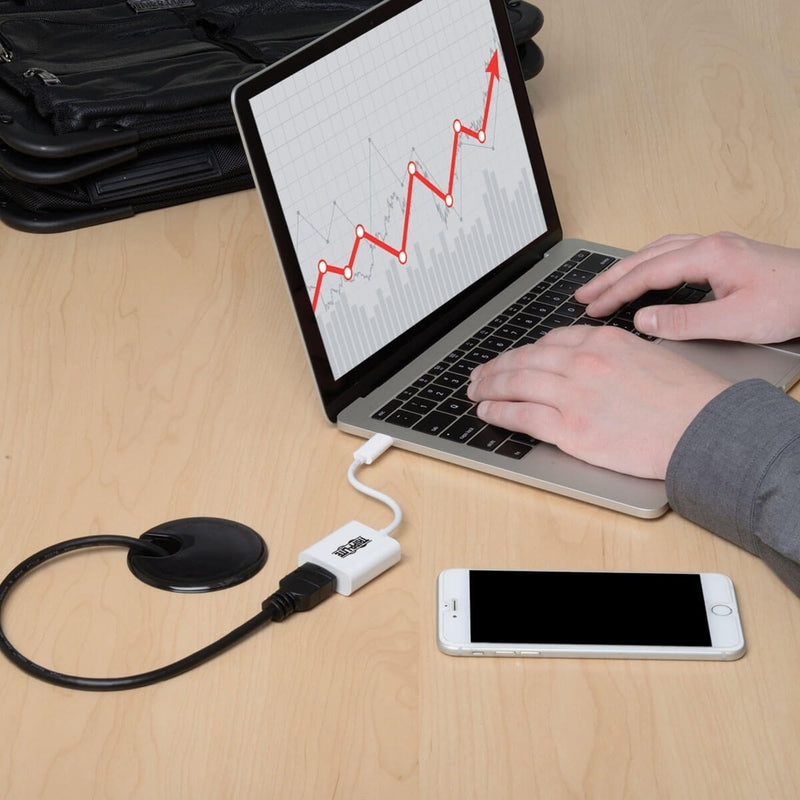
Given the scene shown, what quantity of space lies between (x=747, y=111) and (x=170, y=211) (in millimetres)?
710

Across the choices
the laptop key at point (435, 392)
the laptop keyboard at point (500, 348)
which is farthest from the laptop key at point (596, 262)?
the laptop key at point (435, 392)

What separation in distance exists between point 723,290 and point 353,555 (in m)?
0.42

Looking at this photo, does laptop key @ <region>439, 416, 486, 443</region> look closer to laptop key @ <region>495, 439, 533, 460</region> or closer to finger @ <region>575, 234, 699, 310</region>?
laptop key @ <region>495, 439, 533, 460</region>

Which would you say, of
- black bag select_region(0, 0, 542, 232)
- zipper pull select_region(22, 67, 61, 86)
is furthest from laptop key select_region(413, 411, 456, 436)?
zipper pull select_region(22, 67, 61, 86)

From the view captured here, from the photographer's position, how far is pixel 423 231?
3.19ft

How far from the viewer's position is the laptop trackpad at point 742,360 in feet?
3.02

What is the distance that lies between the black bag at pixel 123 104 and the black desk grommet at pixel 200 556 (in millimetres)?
492

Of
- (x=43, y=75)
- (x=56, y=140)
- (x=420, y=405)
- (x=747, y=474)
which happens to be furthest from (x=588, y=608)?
(x=43, y=75)

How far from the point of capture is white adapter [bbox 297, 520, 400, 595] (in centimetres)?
74

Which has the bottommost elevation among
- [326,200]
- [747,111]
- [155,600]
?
[747,111]

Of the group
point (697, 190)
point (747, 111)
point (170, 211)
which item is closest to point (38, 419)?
point (170, 211)

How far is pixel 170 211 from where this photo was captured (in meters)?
1.22

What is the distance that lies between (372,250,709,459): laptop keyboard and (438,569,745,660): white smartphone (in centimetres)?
13

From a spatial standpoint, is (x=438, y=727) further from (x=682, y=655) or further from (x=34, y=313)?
(x=34, y=313)
